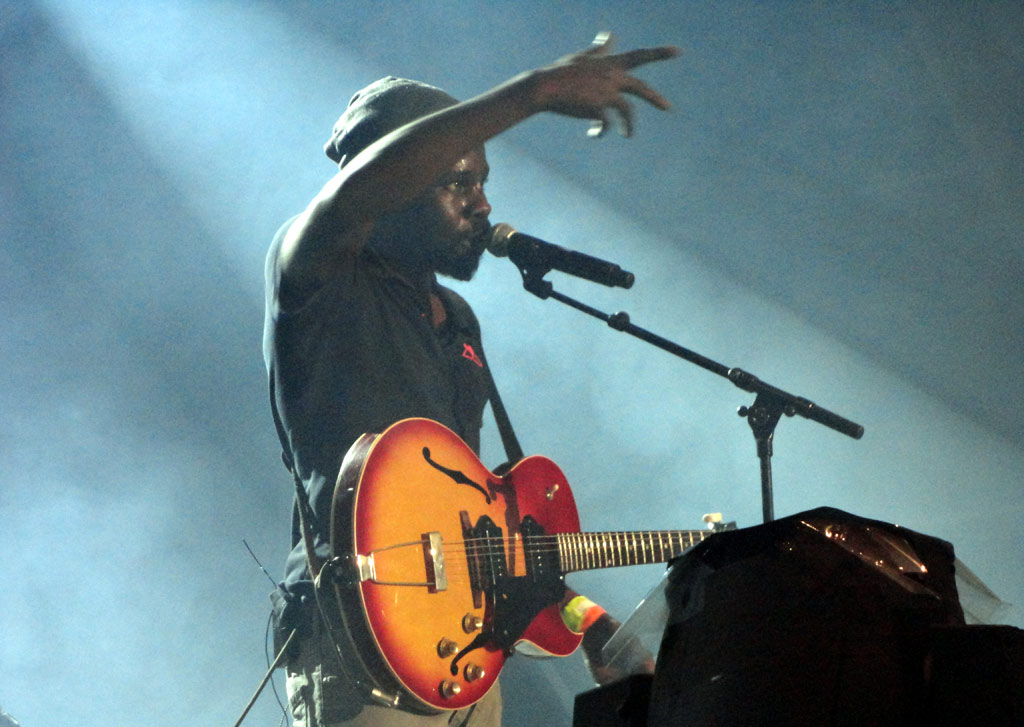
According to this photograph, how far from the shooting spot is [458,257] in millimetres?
2182

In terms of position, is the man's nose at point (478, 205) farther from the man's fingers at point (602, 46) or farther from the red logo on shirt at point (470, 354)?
the man's fingers at point (602, 46)

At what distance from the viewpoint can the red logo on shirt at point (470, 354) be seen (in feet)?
7.30

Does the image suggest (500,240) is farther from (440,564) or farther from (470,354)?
(440,564)

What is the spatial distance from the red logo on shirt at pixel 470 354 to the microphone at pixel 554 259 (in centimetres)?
27

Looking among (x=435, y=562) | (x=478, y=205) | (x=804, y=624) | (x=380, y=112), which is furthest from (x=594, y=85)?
(x=804, y=624)

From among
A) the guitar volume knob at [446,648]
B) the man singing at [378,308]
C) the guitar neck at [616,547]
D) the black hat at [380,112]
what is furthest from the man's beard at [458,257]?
the guitar volume knob at [446,648]

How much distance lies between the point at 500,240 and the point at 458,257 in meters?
0.14

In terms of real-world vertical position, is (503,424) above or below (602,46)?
below

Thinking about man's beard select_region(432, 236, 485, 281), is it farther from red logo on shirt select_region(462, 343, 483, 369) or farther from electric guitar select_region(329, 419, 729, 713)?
electric guitar select_region(329, 419, 729, 713)

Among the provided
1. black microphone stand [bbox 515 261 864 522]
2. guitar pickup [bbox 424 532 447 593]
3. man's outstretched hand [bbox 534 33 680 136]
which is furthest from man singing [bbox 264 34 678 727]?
black microphone stand [bbox 515 261 864 522]

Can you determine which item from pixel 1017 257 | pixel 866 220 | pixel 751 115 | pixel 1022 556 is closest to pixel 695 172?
pixel 751 115

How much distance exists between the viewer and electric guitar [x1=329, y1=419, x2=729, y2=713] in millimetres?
1502

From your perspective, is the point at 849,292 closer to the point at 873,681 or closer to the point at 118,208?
the point at 118,208

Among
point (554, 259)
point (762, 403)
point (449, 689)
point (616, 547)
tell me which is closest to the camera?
point (449, 689)
